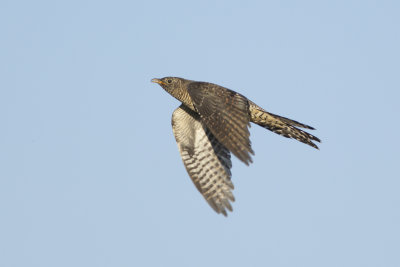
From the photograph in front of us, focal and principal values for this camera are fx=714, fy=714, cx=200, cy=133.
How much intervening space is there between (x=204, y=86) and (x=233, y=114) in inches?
47.8

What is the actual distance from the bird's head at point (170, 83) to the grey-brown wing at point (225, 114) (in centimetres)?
83

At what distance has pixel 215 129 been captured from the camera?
11844 millimetres

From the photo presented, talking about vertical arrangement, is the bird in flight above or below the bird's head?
below

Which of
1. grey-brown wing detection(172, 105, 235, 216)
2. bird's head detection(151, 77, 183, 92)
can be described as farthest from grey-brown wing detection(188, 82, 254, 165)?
grey-brown wing detection(172, 105, 235, 216)

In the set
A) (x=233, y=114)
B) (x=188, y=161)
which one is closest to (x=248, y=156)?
(x=233, y=114)

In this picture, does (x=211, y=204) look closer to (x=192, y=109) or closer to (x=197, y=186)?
(x=197, y=186)

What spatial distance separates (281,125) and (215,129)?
74.3 inches

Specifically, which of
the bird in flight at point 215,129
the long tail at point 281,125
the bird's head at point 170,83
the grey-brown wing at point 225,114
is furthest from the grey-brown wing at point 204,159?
the grey-brown wing at point 225,114

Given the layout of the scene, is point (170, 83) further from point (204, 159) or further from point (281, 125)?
point (281, 125)

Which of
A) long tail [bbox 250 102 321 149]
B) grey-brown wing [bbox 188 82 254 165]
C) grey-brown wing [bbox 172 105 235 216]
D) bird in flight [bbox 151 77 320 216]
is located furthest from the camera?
grey-brown wing [bbox 172 105 235 216]

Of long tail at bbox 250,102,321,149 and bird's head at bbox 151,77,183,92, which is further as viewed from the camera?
bird's head at bbox 151,77,183,92

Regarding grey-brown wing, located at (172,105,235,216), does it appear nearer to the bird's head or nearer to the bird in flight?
the bird in flight

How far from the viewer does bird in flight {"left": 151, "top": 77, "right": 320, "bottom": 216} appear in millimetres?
11713

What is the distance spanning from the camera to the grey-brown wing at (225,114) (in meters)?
11.4
